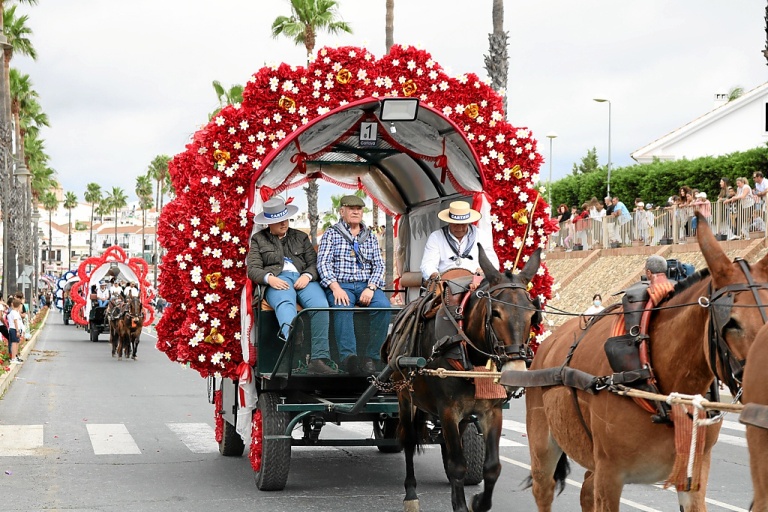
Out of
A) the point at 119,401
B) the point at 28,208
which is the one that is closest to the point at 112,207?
the point at 28,208

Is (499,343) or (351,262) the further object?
(351,262)

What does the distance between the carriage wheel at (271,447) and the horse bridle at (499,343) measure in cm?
245

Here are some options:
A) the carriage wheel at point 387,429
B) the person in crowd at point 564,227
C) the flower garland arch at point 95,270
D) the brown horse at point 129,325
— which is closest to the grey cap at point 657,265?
the carriage wheel at point 387,429

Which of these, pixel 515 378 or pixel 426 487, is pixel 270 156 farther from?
pixel 515 378

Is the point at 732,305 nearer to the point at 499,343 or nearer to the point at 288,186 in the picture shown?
the point at 499,343

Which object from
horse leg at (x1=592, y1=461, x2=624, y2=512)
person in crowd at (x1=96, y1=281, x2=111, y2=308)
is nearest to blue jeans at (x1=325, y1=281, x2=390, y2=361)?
horse leg at (x1=592, y1=461, x2=624, y2=512)

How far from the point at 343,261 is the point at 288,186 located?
4.18ft

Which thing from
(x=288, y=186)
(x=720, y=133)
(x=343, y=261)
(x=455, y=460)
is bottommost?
(x=455, y=460)

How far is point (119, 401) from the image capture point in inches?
706

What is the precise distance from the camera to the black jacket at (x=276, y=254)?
9.67m

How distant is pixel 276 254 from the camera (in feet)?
32.1

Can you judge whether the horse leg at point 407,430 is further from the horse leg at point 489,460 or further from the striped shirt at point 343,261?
the striped shirt at point 343,261

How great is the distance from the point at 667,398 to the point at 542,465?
1.85 metres

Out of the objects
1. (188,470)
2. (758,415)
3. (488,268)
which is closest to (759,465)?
(758,415)
